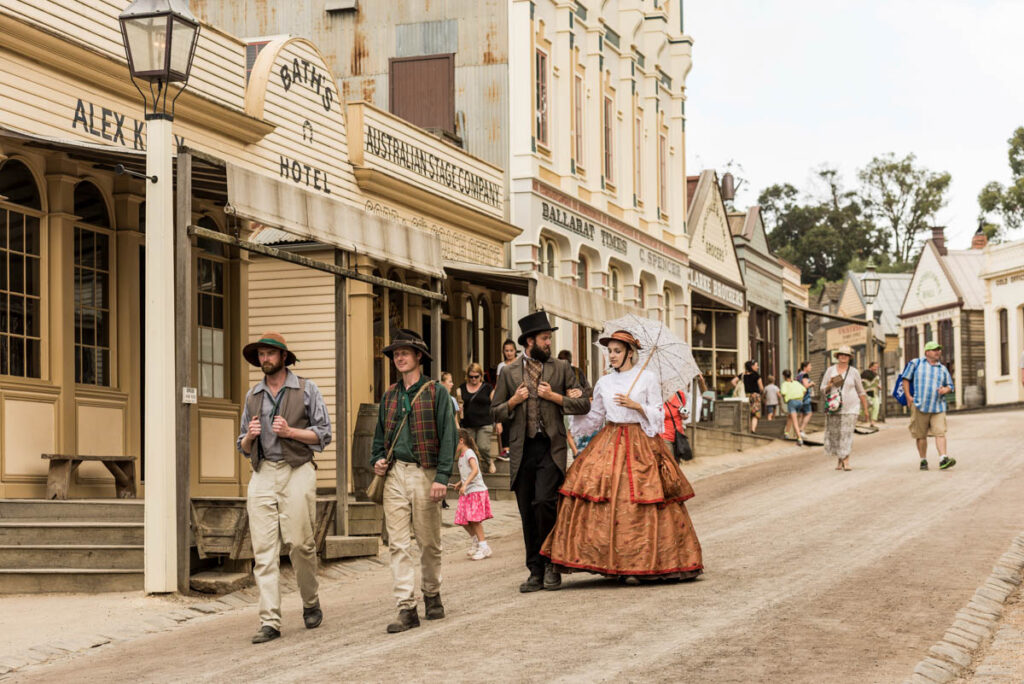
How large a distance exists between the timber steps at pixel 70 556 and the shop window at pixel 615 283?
806 inches

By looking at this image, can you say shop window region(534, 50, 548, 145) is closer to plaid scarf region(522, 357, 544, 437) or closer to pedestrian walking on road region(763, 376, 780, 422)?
pedestrian walking on road region(763, 376, 780, 422)

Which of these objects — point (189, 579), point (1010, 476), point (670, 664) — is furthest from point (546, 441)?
point (1010, 476)

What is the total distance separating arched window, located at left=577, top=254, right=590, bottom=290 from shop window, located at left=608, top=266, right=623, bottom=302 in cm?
150

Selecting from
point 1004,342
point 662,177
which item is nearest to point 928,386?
point 662,177

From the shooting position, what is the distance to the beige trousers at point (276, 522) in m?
9.65

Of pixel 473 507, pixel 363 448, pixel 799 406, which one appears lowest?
pixel 473 507

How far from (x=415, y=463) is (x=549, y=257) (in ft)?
61.5

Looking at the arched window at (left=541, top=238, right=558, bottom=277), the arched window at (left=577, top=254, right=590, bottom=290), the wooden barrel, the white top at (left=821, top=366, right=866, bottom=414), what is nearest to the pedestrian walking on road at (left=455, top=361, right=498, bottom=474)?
the wooden barrel

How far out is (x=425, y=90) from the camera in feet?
88.3

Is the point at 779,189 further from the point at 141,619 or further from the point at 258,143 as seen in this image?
the point at 141,619

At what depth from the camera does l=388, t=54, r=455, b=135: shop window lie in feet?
87.9

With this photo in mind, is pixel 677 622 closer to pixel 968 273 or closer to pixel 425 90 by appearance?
pixel 425 90

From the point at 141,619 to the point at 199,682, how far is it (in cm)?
291

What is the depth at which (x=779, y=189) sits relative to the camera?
99.2 metres
